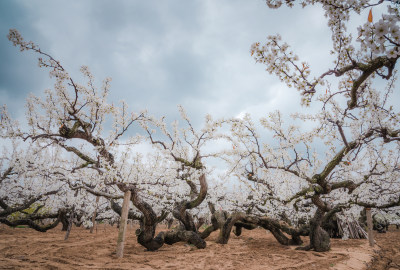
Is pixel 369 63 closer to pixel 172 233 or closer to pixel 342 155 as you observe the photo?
pixel 342 155

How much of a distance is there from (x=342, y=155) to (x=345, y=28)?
4.44m

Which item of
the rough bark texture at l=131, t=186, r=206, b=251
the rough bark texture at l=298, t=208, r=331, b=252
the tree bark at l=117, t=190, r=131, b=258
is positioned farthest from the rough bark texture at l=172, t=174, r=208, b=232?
the rough bark texture at l=298, t=208, r=331, b=252

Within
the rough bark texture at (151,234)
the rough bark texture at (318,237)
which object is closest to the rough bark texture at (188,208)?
the rough bark texture at (151,234)

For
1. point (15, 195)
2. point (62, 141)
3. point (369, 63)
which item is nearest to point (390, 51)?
point (369, 63)

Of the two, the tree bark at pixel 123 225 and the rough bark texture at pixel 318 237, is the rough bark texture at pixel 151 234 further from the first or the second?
the rough bark texture at pixel 318 237

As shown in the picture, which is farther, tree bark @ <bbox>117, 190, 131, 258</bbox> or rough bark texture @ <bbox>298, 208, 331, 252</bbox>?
rough bark texture @ <bbox>298, 208, 331, 252</bbox>

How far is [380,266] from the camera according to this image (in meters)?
6.44

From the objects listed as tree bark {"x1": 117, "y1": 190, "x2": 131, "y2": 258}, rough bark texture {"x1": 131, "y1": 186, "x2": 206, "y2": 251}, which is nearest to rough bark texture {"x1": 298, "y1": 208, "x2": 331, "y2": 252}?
rough bark texture {"x1": 131, "y1": 186, "x2": 206, "y2": 251}

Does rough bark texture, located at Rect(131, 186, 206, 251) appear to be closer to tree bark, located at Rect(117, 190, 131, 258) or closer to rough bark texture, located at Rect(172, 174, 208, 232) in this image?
tree bark, located at Rect(117, 190, 131, 258)

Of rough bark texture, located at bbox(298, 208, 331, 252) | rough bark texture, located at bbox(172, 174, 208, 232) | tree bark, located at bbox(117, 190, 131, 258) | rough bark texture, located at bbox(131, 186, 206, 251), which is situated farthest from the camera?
rough bark texture, located at bbox(172, 174, 208, 232)

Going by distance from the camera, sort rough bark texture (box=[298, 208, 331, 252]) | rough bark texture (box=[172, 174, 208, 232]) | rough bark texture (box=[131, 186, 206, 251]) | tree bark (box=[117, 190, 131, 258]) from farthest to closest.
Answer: rough bark texture (box=[172, 174, 208, 232]), rough bark texture (box=[298, 208, 331, 252]), rough bark texture (box=[131, 186, 206, 251]), tree bark (box=[117, 190, 131, 258])

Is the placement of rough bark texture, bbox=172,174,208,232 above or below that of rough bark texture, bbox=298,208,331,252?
above

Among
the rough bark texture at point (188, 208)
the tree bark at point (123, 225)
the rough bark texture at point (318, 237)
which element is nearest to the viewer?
the tree bark at point (123, 225)

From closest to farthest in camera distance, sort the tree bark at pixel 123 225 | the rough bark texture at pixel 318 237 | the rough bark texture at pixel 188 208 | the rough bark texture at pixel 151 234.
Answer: the tree bark at pixel 123 225 < the rough bark texture at pixel 151 234 < the rough bark texture at pixel 318 237 < the rough bark texture at pixel 188 208
